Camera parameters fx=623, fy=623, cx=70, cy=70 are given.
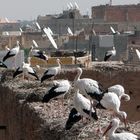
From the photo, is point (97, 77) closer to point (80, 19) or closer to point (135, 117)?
point (135, 117)

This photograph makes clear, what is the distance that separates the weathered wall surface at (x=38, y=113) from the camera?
9023mm

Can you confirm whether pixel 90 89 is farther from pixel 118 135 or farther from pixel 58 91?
pixel 118 135

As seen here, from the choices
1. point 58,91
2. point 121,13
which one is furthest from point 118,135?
point 121,13

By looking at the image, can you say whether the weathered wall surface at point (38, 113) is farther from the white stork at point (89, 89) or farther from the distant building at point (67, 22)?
the distant building at point (67, 22)

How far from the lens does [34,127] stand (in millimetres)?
10242

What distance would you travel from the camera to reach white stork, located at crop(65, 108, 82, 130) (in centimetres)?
843

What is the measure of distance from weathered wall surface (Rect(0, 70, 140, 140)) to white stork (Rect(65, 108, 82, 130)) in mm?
107

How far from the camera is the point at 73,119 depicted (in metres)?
8.55

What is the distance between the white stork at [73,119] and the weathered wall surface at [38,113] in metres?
0.11

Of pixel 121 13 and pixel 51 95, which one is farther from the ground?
pixel 51 95

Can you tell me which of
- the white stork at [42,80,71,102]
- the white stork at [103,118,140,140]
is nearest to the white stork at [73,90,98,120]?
the white stork at [103,118,140,140]

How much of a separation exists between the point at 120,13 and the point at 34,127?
1721 inches

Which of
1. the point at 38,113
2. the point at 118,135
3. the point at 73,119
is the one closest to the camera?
the point at 118,135

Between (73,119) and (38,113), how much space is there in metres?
1.59
